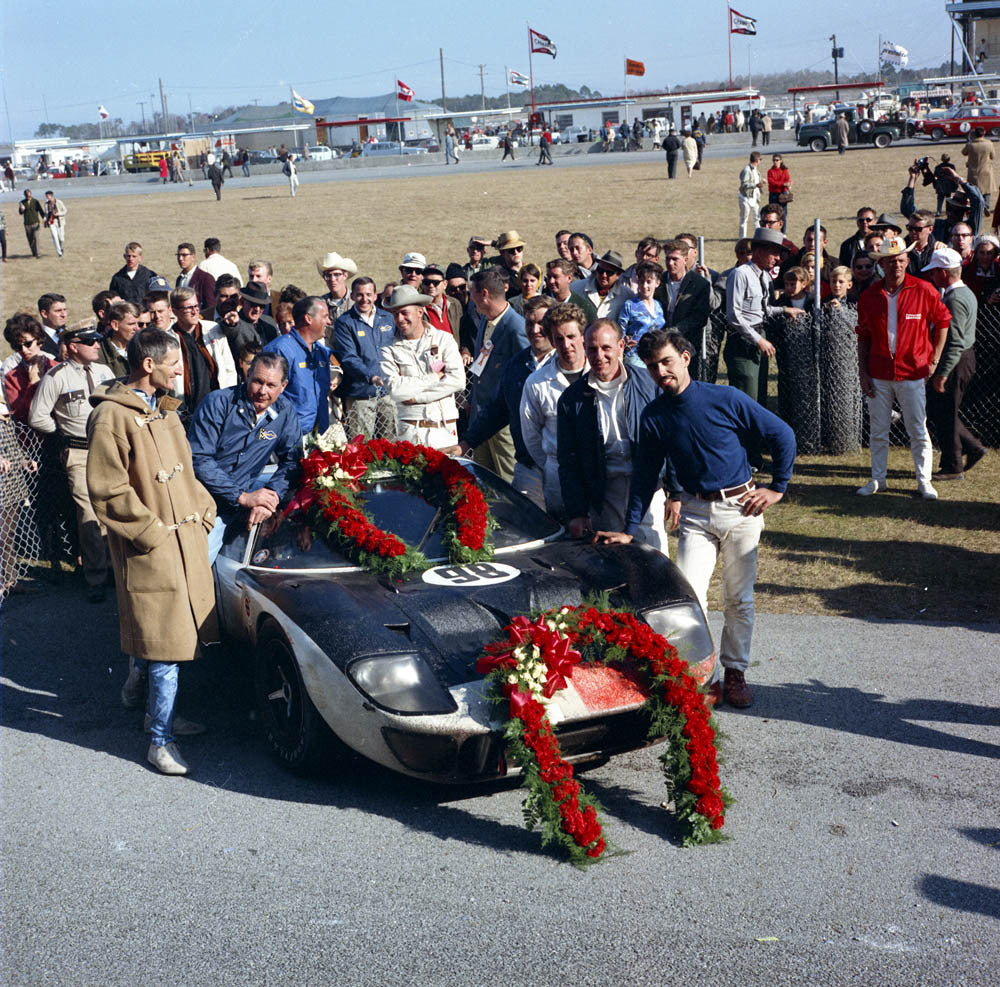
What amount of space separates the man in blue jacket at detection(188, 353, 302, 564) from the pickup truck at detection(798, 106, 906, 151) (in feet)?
142

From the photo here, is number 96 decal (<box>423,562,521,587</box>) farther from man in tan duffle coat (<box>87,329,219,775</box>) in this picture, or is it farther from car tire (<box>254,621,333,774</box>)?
man in tan duffle coat (<box>87,329,219,775</box>)

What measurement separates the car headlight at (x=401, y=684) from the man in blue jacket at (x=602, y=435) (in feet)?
5.99

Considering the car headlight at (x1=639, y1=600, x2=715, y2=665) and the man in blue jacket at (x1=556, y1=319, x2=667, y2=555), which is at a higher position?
the man in blue jacket at (x1=556, y1=319, x2=667, y2=555)

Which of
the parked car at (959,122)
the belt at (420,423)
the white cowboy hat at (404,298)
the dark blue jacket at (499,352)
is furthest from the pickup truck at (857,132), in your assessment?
the belt at (420,423)

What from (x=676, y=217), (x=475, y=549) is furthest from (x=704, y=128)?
(x=475, y=549)

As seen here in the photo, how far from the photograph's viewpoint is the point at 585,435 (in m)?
6.82

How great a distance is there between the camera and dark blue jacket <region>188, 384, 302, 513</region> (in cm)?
692

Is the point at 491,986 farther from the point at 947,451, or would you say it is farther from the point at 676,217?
the point at 676,217

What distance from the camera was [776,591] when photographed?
8.29m

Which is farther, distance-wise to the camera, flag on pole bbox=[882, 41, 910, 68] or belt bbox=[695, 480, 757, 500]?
flag on pole bbox=[882, 41, 910, 68]

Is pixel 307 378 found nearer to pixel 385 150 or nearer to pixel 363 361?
pixel 363 361

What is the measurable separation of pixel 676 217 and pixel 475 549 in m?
24.6

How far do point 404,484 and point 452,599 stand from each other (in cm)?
119

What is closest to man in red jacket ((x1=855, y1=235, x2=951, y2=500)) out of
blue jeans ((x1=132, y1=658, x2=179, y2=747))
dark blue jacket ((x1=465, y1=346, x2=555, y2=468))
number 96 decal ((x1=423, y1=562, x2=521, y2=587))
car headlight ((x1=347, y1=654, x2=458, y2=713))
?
dark blue jacket ((x1=465, y1=346, x2=555, y2=468))
